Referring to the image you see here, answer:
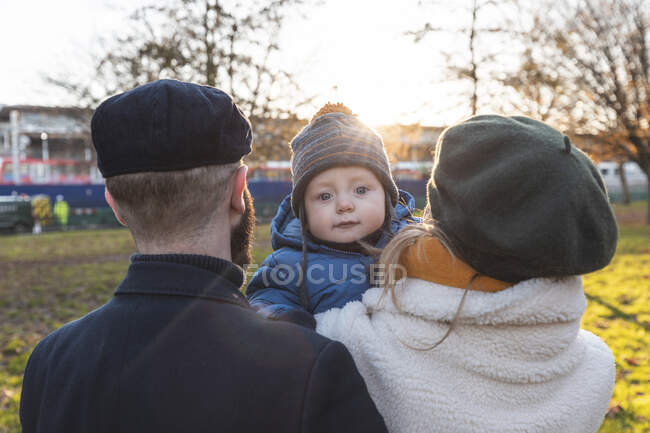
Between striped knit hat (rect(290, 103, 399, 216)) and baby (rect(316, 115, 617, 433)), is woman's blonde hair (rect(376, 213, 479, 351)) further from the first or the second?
striped knit hat (rect(290, 103, 399, 216))

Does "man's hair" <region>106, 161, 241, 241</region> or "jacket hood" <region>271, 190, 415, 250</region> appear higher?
"man's hair" <region>106, 161, 241, 241</region>

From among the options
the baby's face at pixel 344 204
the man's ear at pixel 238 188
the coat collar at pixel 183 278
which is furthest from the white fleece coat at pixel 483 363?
the baby's face at pixel 344 204

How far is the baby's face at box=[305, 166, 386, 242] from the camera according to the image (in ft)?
7.11

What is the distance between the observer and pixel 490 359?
1.27 meters

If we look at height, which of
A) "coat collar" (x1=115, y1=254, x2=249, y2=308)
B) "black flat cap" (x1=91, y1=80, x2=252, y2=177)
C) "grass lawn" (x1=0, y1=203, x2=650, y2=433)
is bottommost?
"grass lawn" (x1=0, y1=203, x2=650, y2=433)

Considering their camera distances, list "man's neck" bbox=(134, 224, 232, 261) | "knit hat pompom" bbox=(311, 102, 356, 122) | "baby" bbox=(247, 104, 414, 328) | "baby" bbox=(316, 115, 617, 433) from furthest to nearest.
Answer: "knit hat pompom" bbox=(311, 102, 356, 122)
"baby" bbox=(247, 104, 414, 328)
"man's neck" bbox=(134, 224, 232, 261)
"baby" bbox=(316, 115, 617, 433)

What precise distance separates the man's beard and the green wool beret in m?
0.64

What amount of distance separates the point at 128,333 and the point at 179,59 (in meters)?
10.0

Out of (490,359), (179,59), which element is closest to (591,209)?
(490,359)

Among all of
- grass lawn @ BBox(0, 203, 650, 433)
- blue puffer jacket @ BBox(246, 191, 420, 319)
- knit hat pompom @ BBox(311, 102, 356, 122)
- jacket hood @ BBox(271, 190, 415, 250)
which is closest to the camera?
blue puffer jacket @ BBox(246, 191, 420, 319)

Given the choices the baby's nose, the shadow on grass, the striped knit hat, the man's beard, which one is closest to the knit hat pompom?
the striped knit hat

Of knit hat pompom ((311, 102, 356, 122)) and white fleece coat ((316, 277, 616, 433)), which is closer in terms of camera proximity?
white fleece coat ((316, 277, 616, 433))

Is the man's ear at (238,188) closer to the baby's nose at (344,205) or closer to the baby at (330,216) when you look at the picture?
the baby at (330,216)

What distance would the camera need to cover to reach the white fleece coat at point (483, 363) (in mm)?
1244
